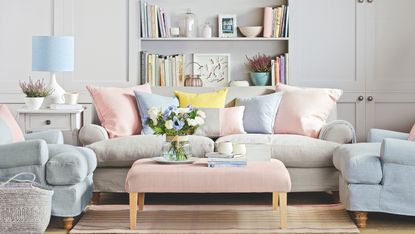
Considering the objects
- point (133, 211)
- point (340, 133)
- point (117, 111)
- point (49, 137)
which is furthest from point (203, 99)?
point (133, 211)

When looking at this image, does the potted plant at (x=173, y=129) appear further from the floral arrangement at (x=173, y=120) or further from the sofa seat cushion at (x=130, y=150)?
the sofa seat cushion at (x=130, y=150)

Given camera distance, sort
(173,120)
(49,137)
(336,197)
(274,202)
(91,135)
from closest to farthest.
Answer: (173,120) < (274,202) < (49,137) < (336,197) < (91,135)

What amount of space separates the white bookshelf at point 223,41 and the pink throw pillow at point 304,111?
96 cm

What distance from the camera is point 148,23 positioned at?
21.9ft

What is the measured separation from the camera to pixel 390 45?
21.9 feet

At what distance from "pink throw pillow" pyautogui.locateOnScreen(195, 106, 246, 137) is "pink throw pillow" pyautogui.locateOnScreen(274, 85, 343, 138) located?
35 centimetres

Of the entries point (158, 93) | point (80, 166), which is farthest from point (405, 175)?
point (158, 93)

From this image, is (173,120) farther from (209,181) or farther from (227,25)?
(227,25)

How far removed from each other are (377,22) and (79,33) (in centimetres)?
274

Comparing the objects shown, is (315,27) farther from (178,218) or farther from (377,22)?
(178,218)

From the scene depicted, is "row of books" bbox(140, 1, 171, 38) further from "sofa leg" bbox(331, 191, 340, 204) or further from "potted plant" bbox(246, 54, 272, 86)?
"sofa leg" bbox(331, 191, 340, 204)

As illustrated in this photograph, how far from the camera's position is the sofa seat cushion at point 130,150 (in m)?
5.15

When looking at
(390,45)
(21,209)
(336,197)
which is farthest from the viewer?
(390,45)

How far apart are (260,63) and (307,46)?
460mm
